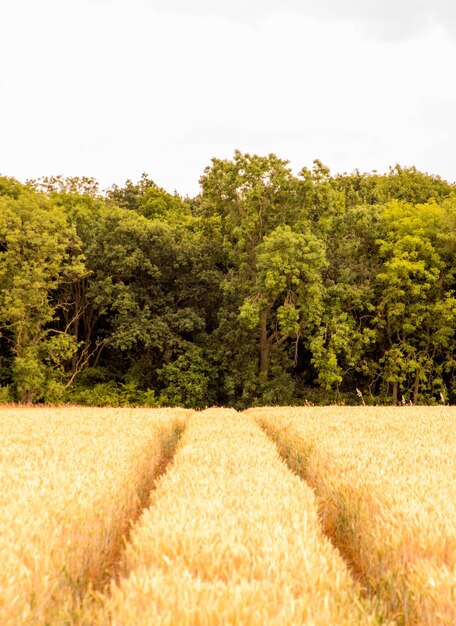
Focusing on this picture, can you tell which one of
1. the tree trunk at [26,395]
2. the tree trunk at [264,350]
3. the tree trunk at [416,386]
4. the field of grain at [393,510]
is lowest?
the tree trunk at [26,395]

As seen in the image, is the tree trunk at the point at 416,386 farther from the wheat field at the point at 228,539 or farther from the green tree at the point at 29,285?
the wheat field at the point at 228,539

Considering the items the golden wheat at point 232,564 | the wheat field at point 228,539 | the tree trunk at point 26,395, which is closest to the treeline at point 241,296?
the tree trunk at point 26,395

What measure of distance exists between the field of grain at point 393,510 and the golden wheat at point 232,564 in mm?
309

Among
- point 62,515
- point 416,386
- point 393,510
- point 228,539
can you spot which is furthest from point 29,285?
point 228,539

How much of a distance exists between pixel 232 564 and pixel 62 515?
155 cm

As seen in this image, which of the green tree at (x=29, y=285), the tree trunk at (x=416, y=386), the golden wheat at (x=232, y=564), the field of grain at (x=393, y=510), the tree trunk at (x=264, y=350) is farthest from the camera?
the tree trunk at (x=416, y=386)

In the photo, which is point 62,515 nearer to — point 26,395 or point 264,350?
point 26,395

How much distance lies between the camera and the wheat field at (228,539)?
2.78 m

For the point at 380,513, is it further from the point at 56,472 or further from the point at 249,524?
the point at 56,472

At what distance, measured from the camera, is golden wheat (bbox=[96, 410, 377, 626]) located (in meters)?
2.63

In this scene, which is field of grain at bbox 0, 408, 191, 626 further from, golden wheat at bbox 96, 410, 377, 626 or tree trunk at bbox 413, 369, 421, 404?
tree trunk at bbox 413, 369, 421, 404

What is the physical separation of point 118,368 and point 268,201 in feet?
59.8

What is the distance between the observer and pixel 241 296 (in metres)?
39.8

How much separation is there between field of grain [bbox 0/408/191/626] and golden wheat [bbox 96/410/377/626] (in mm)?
363
